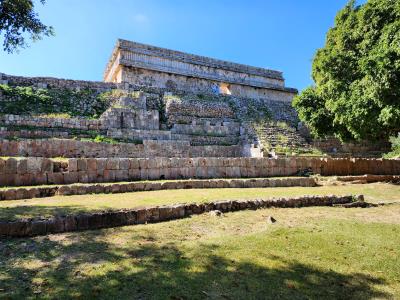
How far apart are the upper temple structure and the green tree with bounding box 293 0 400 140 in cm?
1541

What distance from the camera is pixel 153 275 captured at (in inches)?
182

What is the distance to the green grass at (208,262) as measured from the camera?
4.25 m

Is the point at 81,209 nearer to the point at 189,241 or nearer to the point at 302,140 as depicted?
the point at 189,241

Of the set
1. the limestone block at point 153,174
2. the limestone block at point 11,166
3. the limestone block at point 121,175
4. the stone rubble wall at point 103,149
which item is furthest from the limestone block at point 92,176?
the stone rubble wall at point 103,149

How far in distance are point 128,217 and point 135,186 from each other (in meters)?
4.45

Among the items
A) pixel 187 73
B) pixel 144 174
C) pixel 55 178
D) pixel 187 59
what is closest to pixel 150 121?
pixel 144 174

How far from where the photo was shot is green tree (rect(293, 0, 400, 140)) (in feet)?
42.8

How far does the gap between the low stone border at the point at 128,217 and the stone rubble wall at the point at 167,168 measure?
5600 millimetres

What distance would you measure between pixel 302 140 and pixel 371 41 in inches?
425

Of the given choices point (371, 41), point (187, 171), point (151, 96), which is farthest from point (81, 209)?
point (151, 96)

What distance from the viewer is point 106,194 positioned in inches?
420

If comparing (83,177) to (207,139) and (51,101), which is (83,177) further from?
(51,101)

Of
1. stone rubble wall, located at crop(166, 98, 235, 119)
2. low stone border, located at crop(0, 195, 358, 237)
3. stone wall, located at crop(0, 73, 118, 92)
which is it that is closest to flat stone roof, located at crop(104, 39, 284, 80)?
stone wall, located at crop(0, 73, 118, 92)

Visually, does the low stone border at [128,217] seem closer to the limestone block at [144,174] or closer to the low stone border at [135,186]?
the low stone border at [135,186]
